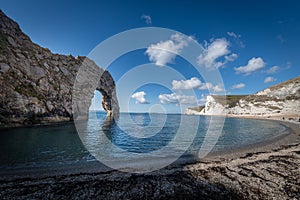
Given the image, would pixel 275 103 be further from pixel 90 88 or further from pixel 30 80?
pixel 30 80

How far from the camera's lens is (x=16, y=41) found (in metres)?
38.2

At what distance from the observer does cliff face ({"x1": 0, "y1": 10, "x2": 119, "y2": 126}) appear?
30203 mm

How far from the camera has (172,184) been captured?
751cm

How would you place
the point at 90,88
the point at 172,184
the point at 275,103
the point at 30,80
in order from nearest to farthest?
the point at 172,184, the point at 30,80, the point at 90,88, the point at 275,103

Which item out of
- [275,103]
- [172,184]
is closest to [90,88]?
[172,184]

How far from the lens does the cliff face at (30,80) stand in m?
30.2

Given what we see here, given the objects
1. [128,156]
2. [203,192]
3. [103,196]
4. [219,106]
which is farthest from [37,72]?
[219,106]

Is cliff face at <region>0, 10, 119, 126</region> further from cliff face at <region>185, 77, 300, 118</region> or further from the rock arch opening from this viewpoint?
cliff face at <region>185, 77, 300, 118</region>

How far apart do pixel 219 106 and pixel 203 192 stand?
517ft

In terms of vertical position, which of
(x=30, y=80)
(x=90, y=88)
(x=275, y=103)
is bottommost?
(x=275, y=103)

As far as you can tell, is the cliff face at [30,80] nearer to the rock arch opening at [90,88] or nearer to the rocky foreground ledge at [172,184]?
the rock arch opening at [90,88]

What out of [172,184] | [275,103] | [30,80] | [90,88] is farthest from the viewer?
[275,103]

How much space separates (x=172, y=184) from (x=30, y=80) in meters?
45.2

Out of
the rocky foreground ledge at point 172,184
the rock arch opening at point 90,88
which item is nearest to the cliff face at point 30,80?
the rock arch opening at point 90,88
